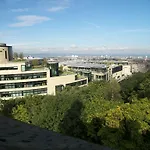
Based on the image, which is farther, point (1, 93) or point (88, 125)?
point (1, 93)

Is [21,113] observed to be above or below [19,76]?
below

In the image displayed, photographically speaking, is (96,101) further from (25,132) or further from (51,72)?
(51,72)

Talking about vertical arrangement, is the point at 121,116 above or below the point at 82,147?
below

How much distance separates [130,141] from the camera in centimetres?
1315

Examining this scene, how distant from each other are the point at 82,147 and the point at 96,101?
18.3 metres

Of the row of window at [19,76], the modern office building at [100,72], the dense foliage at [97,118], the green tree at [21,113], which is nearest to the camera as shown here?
the dense foliage at [97,118]

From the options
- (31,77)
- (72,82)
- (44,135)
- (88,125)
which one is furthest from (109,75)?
(44,135)

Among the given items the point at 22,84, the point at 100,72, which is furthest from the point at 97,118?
the point at 100,72

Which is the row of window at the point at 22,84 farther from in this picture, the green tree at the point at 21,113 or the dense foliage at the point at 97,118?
the green tree at the point at 21,113

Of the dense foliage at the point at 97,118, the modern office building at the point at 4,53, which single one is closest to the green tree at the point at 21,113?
the dense foliage at the point at 97,118

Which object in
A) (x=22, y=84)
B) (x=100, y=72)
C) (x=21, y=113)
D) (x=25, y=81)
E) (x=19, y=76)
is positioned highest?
(x=19, y=76)

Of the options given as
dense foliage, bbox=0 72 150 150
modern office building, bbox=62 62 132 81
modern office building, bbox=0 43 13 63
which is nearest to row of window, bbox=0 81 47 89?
dense foliage, bbox=0 72 150 150

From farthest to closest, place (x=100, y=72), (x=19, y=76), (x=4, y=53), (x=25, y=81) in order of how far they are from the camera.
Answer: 1. (x=100, y=72)
2. (x=4, y=53)
3. (x=25, y=81)
4. (x=19, y=76)

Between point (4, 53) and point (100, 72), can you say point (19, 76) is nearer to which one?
point (4, 53)
